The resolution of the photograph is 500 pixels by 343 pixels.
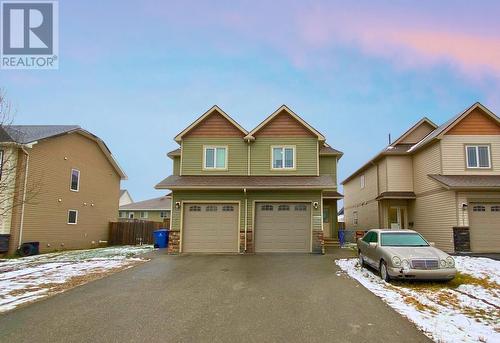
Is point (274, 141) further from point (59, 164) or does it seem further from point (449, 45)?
point (59, 164)

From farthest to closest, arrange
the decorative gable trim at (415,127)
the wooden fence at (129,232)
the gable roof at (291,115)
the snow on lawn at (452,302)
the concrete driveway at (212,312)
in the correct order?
the wooden fence at (129,232)
the decorative gable trim at (415,127)
the gable roof at (291,115)
the snow on lawn at (452,302)
the concrete driveway at (212,312)

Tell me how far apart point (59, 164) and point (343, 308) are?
19.9 m

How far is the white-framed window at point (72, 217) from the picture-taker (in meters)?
22.6

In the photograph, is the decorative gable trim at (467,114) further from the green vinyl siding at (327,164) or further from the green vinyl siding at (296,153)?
the green vinyl siding at (296,153)

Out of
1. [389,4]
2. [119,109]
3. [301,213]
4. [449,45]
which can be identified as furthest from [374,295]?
[119,109]

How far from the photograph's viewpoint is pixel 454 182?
57.6 feet

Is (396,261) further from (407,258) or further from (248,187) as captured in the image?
(248,187)

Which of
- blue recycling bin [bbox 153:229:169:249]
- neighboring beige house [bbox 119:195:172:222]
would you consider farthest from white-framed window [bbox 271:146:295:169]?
neighboring beige house [bbox 119:195:172:222]

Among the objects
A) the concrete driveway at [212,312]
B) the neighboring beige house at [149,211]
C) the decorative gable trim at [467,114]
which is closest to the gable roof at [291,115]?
the decorative gable trim at [467,114]

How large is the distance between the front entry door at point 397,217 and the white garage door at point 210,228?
38.4ft

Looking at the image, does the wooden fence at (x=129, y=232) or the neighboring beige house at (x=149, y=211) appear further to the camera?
the neighboring beige house at (x=149, y=211)

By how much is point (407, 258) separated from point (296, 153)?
398 inches

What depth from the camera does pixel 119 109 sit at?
101 meters

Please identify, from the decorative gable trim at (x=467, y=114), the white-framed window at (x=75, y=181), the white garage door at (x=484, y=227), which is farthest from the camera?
the white-framed window at (x=75, y=181)
